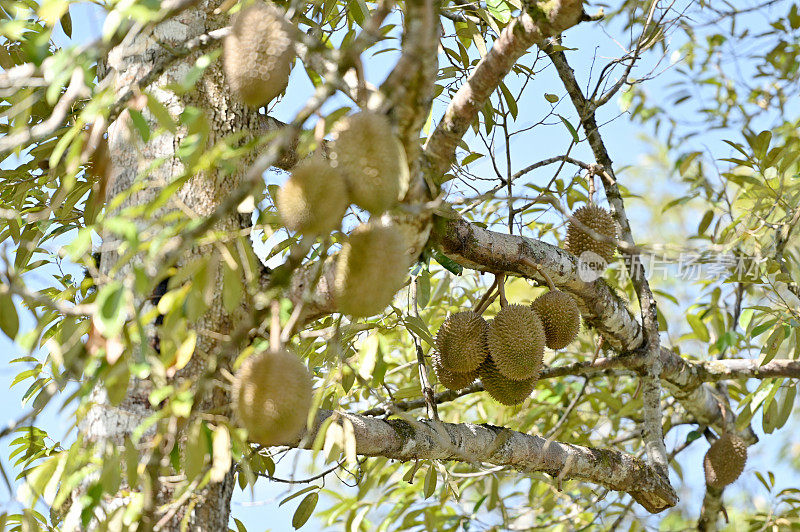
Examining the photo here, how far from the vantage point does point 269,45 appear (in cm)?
83

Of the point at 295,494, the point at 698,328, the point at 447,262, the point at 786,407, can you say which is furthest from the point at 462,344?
the point at 698,328

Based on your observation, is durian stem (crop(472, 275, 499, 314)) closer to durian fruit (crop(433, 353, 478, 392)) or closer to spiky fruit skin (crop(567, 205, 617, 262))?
durian fruit (crop(433, 353, 478, 392))

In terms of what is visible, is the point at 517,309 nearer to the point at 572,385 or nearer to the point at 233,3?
the point at 233,3

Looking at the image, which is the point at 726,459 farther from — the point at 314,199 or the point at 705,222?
the point at 314,199

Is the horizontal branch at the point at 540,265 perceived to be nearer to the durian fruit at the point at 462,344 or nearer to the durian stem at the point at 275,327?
the durian fruit at the point at 462,344

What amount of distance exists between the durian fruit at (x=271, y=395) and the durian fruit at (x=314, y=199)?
15cm

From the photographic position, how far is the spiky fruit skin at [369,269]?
864mm

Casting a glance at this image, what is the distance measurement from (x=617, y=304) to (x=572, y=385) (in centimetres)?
93

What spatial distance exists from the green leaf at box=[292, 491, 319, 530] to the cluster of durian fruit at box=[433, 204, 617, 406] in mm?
355

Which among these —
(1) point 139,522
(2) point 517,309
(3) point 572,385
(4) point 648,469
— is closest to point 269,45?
(1) point 139,522

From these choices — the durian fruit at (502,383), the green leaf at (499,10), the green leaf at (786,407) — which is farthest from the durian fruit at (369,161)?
the green leaf at (786,407)

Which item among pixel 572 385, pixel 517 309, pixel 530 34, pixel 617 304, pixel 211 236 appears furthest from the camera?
pixel 572 385

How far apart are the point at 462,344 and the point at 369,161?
0.82m

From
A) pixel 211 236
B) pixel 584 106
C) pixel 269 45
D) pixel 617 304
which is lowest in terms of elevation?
pixel 211 236
